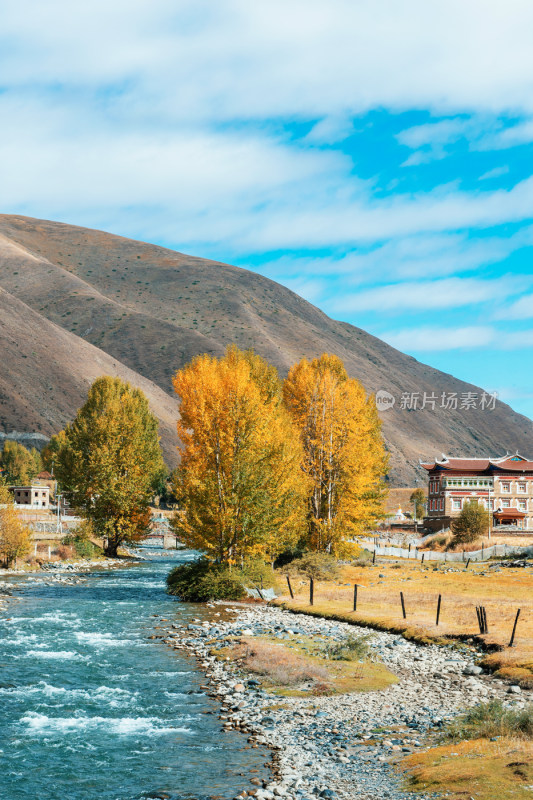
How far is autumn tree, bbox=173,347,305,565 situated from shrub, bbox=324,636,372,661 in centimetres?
1435

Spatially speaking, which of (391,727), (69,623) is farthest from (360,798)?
(69,623)

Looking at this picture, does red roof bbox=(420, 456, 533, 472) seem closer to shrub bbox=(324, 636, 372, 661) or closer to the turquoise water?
the turquoise water

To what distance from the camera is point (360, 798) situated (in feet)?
43.6

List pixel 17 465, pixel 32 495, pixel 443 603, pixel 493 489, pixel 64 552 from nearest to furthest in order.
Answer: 1. pixel 443 603
2. pixel 64 552
3. pixel 493 489
4. pixel 32 495
5. pixel 17 465

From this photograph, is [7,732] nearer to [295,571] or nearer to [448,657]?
[448,657]

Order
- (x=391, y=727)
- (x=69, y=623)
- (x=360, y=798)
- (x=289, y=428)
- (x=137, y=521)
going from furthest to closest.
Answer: (x=137, y=521) → (x=289, y=428) → (x=69, y=623) → (x=391, y=727) → (x=360, y=798)

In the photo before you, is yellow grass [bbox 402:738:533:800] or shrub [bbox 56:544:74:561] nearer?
yellow grass [bbox 402:738:533:800]

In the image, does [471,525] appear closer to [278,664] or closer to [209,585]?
[209,585]

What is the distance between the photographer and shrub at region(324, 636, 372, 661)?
24.8 meters

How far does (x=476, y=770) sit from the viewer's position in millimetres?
13750

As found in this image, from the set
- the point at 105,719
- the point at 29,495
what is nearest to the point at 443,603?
the point at 105,719

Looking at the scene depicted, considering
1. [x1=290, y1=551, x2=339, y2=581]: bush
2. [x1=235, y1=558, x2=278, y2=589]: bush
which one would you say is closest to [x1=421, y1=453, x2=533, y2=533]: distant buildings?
[x1=290, y1=551, x2=339, y2=581]: bush

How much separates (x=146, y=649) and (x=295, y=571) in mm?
22985

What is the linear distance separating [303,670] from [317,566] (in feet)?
84.8
